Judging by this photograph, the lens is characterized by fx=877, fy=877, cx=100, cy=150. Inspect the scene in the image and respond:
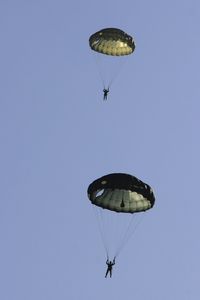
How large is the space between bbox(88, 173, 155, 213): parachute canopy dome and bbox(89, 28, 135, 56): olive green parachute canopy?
17854mm

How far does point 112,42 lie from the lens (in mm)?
79125

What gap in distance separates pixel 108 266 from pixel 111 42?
22986mm

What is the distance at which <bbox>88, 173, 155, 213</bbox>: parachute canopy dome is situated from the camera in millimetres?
63188

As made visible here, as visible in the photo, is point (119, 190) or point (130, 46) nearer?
point (119, 190)

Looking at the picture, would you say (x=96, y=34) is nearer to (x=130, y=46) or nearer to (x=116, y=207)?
(x=130, y=46)

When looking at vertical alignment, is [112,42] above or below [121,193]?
above

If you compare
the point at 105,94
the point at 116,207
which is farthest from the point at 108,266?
the point at 105,94

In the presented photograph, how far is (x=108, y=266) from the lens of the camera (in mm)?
65312

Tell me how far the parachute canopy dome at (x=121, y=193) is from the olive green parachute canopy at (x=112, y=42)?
58.6 ft

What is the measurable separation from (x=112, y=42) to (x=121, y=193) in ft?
63.1

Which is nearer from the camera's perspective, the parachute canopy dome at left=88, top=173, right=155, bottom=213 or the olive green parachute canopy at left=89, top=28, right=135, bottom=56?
the parachute canopy dome at left=88, top=173, right=155, bottom=213

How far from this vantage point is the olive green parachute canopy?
3054 inches

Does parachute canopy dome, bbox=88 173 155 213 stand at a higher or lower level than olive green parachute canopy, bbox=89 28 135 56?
lower

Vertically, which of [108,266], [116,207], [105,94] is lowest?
[108,266]
